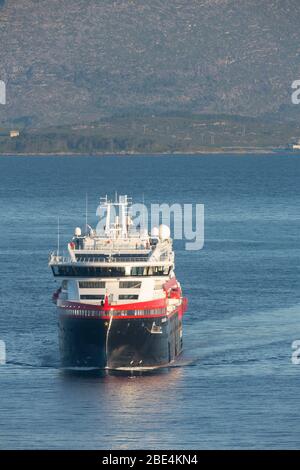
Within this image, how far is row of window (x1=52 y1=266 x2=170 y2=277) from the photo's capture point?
11300cm

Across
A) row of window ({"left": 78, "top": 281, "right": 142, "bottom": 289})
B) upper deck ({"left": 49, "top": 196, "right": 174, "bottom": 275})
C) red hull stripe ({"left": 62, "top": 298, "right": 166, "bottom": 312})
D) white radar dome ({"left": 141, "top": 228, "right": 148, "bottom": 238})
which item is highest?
white radar dome ({"left": 141, "top": 228, "right": 148, "bottom": 238})

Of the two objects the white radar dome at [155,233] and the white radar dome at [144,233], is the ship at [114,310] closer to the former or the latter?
the white radar dome at [144,233]

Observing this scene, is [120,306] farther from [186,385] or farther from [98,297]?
[186,385]

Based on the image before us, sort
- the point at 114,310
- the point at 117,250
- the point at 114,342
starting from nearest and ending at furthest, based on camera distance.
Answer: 1. the point at 114,310
2. the point at 114,342
3. the point at 117,250

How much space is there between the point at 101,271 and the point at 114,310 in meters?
2.80

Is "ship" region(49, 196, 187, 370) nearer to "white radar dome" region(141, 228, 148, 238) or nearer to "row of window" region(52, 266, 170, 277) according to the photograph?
"row of window" region(52, 266, 170, 277)

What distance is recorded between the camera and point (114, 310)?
4397 inches

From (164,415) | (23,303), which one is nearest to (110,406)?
(164,415)

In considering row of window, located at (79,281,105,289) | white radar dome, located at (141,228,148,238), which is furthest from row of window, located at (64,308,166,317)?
white radar dome, located at (141,228,148,238)

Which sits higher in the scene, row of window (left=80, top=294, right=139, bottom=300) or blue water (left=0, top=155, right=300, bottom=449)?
row of window (left=80, top=294, right=139, bottom=300)

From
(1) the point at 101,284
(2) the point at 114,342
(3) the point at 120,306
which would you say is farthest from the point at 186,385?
(1) the point at 101,284

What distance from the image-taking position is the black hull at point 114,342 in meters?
112

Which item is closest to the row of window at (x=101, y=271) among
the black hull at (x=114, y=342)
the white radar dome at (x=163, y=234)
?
the black hull at (x=114, y=342)

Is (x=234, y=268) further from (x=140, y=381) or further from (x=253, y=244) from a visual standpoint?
(x=140, y=381)
